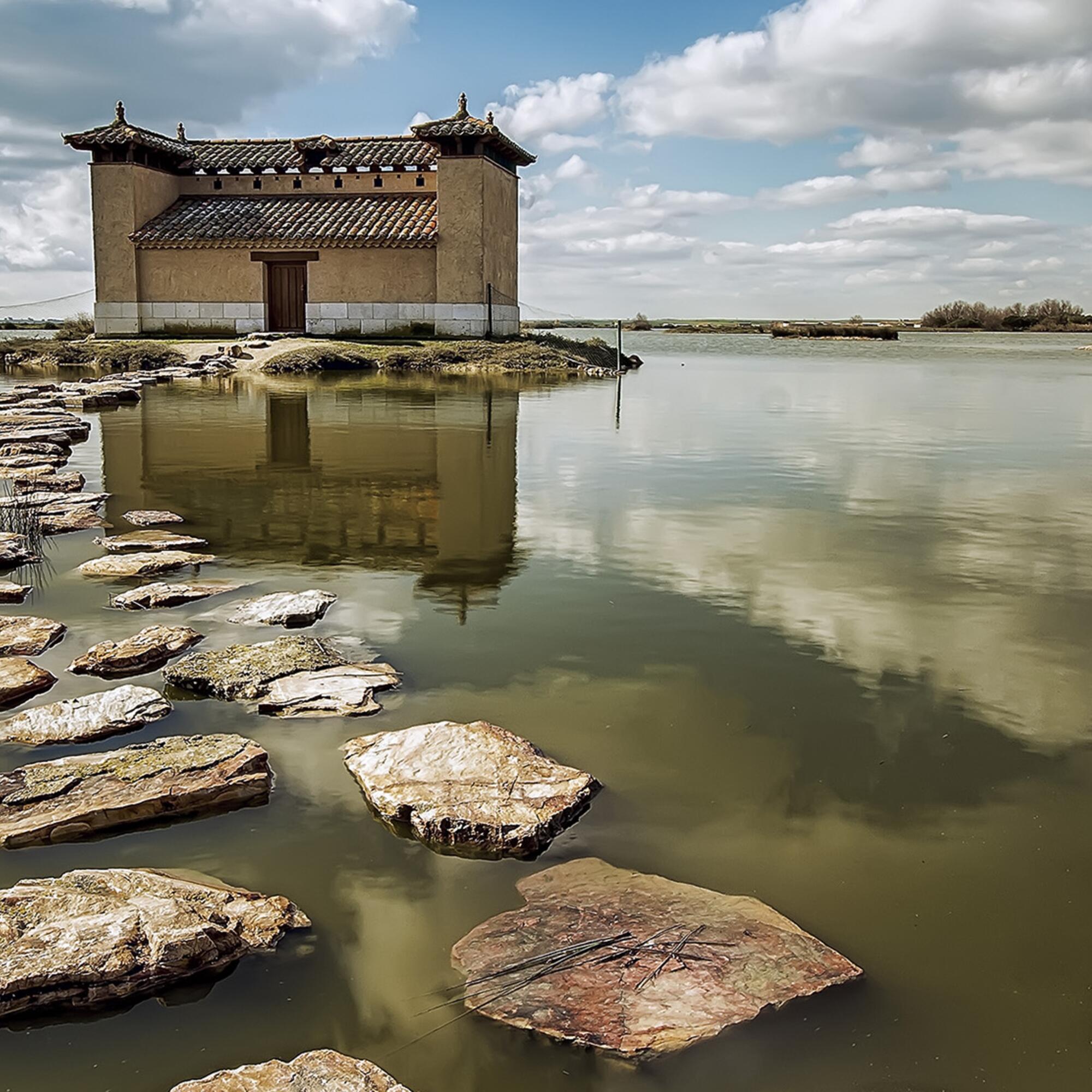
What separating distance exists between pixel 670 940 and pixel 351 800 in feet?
4.13

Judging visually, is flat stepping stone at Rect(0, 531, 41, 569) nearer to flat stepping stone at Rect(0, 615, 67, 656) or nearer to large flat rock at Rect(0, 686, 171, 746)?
flat stepping stone at Rect(0, 615, 67, 656)

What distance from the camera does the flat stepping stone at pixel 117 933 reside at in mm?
2473

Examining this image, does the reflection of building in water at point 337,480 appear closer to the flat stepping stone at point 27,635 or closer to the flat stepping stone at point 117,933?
the flat stepping stone at point 27,635

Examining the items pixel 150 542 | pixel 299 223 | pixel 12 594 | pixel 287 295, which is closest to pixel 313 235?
pixel 299 223

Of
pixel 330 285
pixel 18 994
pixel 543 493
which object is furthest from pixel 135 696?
pixel 330 285

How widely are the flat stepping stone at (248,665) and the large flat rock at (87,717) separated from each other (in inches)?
8.7

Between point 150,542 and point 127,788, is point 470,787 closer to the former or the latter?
point 127,788

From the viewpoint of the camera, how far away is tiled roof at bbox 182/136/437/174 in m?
31.2

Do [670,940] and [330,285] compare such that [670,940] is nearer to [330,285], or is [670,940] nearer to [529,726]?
[529,726]

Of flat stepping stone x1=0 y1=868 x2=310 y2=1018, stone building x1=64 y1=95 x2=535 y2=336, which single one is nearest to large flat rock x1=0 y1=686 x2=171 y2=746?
flat stepping stone x1=0 y1=868 x2=310 y2=1018

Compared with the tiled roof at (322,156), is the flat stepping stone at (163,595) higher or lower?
lower

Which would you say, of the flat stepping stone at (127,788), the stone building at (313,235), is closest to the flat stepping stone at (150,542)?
the flat stepping stone at (127,788)

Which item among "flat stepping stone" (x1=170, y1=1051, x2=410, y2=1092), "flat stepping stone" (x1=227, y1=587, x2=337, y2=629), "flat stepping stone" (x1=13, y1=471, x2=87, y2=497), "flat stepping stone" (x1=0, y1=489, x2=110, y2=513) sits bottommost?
"flat stepping stone" (x1=170, y1=1051, x2=410, y2=1092)

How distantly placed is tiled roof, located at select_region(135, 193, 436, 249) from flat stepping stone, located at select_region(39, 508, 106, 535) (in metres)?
22.4
